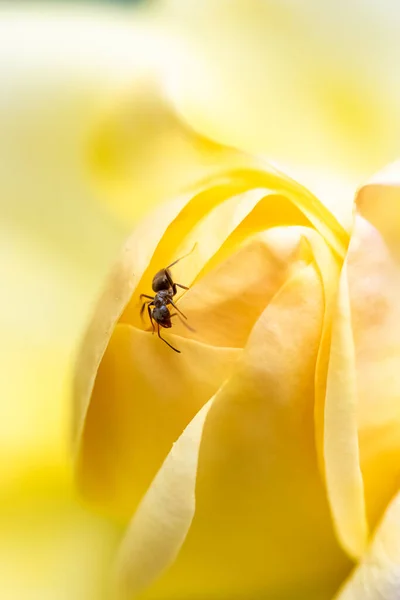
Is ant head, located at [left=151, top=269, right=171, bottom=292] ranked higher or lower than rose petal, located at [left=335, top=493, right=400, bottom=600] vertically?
higher

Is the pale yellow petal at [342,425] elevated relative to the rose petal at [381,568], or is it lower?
elevated

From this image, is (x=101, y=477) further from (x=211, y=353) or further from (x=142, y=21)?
(x=142, y=21)

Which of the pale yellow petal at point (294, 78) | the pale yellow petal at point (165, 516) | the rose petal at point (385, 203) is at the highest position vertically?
the pale yellow petal at point (294, 78)

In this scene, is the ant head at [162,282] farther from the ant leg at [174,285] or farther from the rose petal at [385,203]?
the rose petal at [385,203]

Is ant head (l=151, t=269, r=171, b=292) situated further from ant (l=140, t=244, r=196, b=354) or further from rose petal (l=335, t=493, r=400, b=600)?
rose petal (l=335, t=493, r=400, b=600)

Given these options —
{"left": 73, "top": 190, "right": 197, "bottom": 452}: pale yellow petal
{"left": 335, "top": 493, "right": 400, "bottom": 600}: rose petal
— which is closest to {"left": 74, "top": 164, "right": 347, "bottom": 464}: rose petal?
{"left": 73, "top": 190, "right": 197, "bottom": 452}: pale yellow petal

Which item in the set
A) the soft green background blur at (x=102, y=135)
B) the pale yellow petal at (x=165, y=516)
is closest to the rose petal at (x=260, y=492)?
the pale yellow petal at (x=165, y=516)

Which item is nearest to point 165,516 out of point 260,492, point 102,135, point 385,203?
point 260,492

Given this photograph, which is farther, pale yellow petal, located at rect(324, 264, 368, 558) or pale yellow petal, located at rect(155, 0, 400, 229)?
pale yellow petal, located at rect(155, 0, 400, 229)
